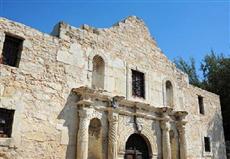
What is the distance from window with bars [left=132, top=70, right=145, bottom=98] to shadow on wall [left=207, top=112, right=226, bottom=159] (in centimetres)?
469

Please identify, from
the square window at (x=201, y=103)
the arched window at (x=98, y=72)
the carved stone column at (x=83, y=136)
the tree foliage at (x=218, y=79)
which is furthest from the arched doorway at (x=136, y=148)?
the tree foliage at (x=218, y=79)

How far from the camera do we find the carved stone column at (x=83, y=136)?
705 cm

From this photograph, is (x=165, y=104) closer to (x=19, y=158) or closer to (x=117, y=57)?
(x=117, y=57)

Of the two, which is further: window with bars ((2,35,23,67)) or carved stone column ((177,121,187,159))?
carved stone column ((177,121,187,159))

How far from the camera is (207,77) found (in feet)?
63.4

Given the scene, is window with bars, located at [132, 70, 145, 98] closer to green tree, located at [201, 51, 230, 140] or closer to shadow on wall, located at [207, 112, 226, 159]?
shadow on wall, located at [207, 112, 226, 159]

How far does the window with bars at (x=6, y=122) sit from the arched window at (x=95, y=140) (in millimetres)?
2557

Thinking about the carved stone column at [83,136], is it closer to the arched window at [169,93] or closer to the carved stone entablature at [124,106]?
the carved stone entablature at [124,106]

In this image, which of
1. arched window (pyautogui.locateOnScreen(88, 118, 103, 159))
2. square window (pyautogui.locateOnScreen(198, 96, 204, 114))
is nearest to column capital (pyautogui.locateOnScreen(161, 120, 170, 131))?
arched window (pyautogui.locateOnScreen(88, 118, 103, 159))

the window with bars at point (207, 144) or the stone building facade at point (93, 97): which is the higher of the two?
the stone building facade at point (93, 97)

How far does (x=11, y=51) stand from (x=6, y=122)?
6.15 feet

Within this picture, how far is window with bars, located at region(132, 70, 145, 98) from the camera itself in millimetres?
9637

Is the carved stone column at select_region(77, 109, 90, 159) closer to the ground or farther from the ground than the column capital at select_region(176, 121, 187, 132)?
closer to the ground

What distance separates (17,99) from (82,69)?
232cm
